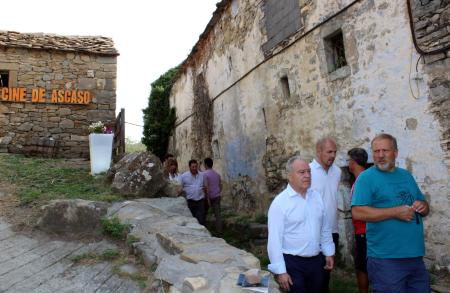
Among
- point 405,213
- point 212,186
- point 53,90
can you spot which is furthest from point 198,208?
point 53,90

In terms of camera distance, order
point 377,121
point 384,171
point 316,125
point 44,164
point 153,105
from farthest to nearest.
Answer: point 153,105 → point 44,164 → point 316,125 → point 377,121 → point 384,171

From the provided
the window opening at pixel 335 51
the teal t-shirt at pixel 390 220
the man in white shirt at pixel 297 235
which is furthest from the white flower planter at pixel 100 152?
the teal t-shirt at pixel 390 220

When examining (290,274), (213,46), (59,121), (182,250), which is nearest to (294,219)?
(290,274)

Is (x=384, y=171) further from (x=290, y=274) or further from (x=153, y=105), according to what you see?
(x=153, y=105)

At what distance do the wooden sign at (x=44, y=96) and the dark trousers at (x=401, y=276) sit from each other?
10618mm

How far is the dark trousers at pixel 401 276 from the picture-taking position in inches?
104

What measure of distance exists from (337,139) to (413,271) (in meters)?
3.66

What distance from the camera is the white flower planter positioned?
767 centimetres

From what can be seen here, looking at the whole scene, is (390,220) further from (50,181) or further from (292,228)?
(50,181)

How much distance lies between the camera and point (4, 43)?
1107 cm

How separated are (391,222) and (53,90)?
1099cm

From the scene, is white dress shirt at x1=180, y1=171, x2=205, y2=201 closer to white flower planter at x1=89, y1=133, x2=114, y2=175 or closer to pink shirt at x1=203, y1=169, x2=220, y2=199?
pink shirt at x1=203, y1=169, x2=220, y2=199

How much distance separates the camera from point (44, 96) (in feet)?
37.5

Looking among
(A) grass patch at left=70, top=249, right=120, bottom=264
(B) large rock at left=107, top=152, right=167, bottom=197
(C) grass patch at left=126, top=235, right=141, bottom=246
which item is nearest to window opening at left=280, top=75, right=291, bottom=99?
(B) large rock at left=107, top=152, right=167, bottom=197
